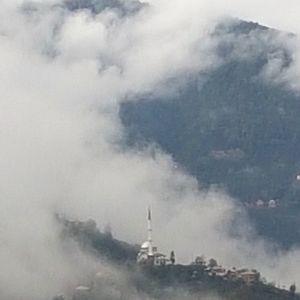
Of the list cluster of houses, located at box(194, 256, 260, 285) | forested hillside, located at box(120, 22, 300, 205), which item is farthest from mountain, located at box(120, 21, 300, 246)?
cluster of houses, located at box(194, 256, 260, 285)

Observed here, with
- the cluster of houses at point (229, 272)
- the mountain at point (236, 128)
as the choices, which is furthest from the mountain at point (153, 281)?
the mountain at point (236, 128)

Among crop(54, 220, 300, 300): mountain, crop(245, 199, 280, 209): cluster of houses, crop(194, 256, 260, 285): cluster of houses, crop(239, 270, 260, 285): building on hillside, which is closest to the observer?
crop(54, 220, 300, 300): mountain

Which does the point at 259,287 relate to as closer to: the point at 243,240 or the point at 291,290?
the point at 291,290

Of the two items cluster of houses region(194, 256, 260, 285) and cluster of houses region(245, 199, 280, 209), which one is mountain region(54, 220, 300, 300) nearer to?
cluster of houses region(194, 256, 260, 285)

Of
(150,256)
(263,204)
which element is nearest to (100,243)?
(150,256)

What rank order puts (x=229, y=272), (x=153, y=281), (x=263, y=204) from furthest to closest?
(x=263, y=204)
(x=229, y=272)
(x=153, y=281)

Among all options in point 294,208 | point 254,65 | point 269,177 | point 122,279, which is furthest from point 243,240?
point 254,65

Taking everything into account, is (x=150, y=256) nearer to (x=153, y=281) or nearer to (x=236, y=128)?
(x=153, y=281)

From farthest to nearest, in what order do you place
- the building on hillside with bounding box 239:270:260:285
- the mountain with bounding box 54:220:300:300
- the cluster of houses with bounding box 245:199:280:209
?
the cluster of houses with bounding box 245:199:280:209 < the building on hillside with bounding box 239:270:260:285 < the mountain with bounding box 54:220:300:300
